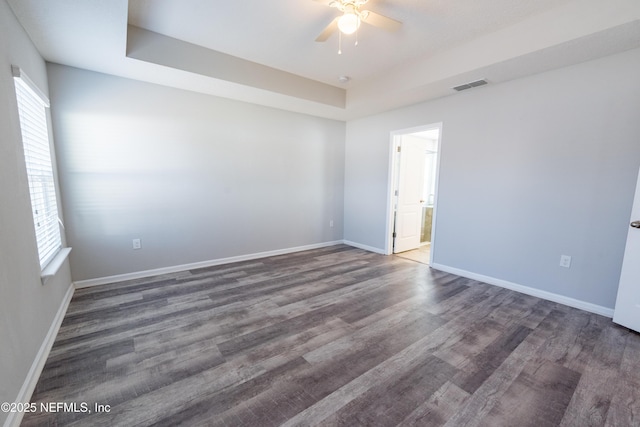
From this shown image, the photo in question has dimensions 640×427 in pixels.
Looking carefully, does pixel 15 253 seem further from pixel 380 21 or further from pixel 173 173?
pixel 380 21

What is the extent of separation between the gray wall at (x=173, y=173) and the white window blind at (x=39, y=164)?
1.27ft

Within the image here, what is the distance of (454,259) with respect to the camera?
12.2ft

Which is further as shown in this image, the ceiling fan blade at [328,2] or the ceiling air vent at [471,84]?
the ceiling air vent at [471,84]

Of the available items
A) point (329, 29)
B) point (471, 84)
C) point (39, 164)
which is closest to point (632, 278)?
point (471, 84)

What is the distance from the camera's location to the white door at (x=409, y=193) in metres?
4.58

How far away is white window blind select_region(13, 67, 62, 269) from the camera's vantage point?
6.61 feet

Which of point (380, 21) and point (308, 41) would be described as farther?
point (308, 41)

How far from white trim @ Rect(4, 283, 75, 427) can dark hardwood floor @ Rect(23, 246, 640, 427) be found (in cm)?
5

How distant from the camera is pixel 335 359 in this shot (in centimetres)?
192

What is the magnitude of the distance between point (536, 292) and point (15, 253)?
14.9 feet

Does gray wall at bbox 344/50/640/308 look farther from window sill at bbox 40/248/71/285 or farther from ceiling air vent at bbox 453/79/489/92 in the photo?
window sill at bbox 40/248/71/285

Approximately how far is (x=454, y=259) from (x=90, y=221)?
4610mm

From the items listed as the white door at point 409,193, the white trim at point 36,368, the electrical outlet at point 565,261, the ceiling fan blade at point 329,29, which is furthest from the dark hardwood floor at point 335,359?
the ceiling fan blade at point 329,29

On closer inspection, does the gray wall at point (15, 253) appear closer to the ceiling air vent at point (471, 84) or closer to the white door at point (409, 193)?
the ceiling air vent at point (471, 84)
